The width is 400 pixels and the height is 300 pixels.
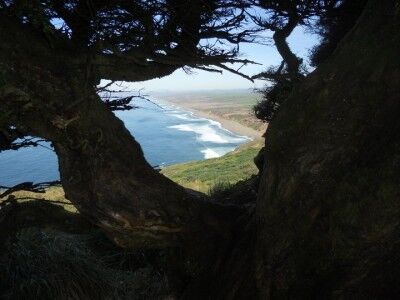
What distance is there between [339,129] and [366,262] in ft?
3.42

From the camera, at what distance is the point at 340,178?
2.97 m

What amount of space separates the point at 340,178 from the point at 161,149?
52.5m

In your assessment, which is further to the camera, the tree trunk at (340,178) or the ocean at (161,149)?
the ocean at (161,149)

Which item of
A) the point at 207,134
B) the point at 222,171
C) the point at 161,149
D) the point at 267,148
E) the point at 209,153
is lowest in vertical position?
the point at 209,153

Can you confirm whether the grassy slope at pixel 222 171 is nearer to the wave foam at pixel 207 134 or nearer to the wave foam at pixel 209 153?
the wave foam at pixel 209 153

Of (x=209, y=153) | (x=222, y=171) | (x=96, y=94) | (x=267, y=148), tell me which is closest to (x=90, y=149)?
(x=96, y=94)

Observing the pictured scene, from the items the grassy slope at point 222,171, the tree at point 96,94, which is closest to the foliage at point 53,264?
the tree at point 96,94

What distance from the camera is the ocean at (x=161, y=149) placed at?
36625 millimetres

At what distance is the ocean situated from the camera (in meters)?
36.6

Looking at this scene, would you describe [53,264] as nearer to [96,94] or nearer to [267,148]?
[96,94]

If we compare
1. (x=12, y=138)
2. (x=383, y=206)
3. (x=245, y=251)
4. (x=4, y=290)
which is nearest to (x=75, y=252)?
(x=4, y=290)

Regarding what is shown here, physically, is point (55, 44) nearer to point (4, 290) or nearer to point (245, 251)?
point (245, 251)

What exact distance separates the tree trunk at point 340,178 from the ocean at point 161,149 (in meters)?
19.1

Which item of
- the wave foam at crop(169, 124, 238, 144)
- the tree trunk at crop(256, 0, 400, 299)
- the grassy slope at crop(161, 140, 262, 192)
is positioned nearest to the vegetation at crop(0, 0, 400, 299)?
the tree trunk at crop(256, 0, 400, 299)
